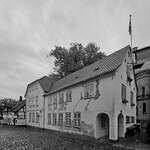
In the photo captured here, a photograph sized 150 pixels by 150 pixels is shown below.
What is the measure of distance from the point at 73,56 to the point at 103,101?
28.8 metres

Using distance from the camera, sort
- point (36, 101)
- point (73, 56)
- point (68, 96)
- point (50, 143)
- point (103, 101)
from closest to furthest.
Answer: point (50, 143)
point (103, 101)
point (68, 96)
point (36, 101)
point (73, 56)

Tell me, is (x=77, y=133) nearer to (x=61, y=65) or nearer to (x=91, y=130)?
(x=91, y=130)

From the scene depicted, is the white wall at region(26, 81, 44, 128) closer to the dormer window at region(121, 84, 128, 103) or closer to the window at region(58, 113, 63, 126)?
the window at region(58, 113, 63, 126)

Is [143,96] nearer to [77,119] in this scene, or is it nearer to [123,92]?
[123,92]

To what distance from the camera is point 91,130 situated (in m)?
18.7

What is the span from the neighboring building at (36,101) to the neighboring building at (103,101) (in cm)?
958

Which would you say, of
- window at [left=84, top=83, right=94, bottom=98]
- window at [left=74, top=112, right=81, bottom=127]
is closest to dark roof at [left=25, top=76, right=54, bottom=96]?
window at [left=74, top=112, right=81, bottom=127]

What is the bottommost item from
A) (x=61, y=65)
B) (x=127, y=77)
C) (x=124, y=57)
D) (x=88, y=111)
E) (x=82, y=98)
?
(x=88, y=111)

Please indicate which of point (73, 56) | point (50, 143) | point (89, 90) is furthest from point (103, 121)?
point (73, 56)

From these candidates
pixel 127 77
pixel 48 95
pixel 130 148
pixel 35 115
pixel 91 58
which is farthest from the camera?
pixel 91 58

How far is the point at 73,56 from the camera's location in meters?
45.8

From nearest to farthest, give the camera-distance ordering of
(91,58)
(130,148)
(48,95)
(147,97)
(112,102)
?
(130,148) < (112,102) < (48,95) < (147,97) < (91,58)

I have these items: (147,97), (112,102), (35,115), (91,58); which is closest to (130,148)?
(112,102)

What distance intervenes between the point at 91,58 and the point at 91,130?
92.8 feet
